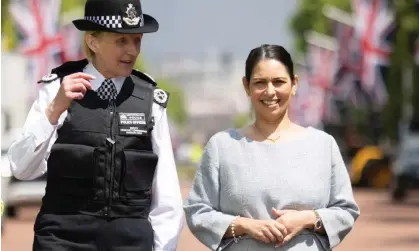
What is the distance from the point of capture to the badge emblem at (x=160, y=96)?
5754mm

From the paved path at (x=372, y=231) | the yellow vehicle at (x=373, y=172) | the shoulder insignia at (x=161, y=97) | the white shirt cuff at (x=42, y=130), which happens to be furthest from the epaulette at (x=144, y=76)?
the yellow vehicle at (x=373, y=172)

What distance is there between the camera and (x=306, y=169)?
19.1 ft

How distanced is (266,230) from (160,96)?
0.71 meters

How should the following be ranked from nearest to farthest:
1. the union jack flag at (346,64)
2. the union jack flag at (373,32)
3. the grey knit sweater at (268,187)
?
1. the grey knit sweater at (268,187)
2. the union jack flag at (373,32)
3. the union jack flag at (346,64)

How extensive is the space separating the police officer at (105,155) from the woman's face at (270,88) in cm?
42

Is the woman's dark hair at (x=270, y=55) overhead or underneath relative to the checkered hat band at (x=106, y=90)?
overhead

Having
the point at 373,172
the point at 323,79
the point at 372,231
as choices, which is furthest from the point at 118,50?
the point at 323,79

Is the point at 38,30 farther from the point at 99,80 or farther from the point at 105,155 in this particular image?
the point at 105,155

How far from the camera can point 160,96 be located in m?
5.78

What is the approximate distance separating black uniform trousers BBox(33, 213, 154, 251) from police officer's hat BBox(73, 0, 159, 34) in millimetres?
773

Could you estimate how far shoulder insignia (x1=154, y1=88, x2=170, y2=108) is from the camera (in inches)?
226

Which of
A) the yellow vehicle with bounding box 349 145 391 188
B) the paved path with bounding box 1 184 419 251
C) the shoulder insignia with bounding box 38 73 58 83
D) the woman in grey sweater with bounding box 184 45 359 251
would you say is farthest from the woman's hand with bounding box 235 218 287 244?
the yellow vehicle with bounding box 349 145 391 188

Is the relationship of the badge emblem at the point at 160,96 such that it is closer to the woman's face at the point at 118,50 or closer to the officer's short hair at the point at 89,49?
the woman's face at the point at 118,50

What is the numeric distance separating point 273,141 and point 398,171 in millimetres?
30580
